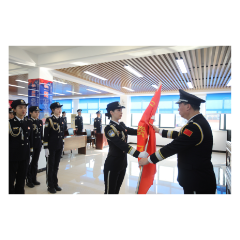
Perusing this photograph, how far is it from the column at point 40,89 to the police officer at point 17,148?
10.2 feet

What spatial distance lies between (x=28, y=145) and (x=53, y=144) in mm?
683

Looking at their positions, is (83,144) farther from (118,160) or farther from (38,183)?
(118,160)

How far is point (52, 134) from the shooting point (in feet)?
10.6

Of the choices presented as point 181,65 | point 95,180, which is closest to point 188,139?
point 95,180

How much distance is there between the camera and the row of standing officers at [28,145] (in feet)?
7.73

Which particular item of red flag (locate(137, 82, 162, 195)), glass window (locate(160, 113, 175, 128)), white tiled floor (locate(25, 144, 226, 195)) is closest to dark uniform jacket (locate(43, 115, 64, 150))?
white tiled floor (locate(25, 144, 226, 195))

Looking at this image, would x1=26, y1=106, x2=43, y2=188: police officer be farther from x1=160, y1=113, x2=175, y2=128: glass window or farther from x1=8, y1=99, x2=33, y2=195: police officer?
x1=160, y1=113, x2=175, y2=128: glass window

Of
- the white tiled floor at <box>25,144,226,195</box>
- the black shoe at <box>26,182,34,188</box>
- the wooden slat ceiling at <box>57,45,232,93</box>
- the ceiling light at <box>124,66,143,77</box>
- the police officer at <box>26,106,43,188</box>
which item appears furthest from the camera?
the ceiling light at <box>124,66,143,77</box>

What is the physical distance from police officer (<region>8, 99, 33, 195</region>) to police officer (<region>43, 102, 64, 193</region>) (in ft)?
2.11

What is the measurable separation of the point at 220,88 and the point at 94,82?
6512mm

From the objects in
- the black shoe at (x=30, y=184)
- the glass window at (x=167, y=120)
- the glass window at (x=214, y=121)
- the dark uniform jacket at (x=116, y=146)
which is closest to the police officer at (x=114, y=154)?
the dark uniform jacket at (x=116, y=146)

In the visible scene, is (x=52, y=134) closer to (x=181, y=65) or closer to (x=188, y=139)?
(x=188, y=139)

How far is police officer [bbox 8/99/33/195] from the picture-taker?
91.9 inches

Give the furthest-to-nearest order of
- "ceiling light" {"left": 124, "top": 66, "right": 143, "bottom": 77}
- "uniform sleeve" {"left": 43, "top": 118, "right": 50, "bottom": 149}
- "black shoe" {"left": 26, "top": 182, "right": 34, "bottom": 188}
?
1. "ceiling light" {"left": 124, "top": 66, "right": 143, "bottom": 77}
2. "black shoe" {"left": 26, "top": 182, "right": 34, "bottom": 188}
3. "uniform sleeve" {"left": 43, "top": 118, "right": 50, "bottom": 149}
